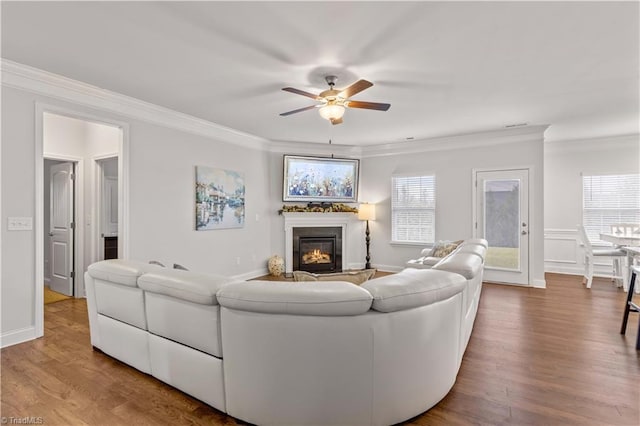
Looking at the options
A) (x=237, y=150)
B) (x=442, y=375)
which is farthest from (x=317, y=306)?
(x=237, y=150)

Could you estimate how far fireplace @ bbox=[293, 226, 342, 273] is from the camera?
21.5 feet

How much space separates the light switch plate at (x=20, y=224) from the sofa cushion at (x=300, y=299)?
264cm

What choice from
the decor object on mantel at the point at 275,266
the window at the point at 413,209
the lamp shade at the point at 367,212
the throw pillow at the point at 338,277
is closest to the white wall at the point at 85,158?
the decor object on mantel at the point at 275,266

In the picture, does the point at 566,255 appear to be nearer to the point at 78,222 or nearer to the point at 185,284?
the point at 185,284

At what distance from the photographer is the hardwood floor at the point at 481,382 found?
6.37 ft

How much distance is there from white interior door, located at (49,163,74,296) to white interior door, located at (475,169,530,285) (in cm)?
644

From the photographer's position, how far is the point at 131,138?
3996 millimetres

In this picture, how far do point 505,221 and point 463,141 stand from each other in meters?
1.55

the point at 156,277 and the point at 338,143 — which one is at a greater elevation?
the point at 338,143

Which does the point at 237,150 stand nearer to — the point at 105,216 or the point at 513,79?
the point at 105,216

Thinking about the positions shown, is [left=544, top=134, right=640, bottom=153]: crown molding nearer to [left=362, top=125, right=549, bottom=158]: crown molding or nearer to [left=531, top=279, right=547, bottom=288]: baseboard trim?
[left=362, top=125, right=549, bottom=158]: crown molding

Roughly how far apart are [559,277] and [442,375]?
17.7 feet

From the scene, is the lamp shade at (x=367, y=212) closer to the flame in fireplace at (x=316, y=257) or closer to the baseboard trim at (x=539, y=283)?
the flame in fireplace at (x=316, y=257)

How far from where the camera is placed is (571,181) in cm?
631
